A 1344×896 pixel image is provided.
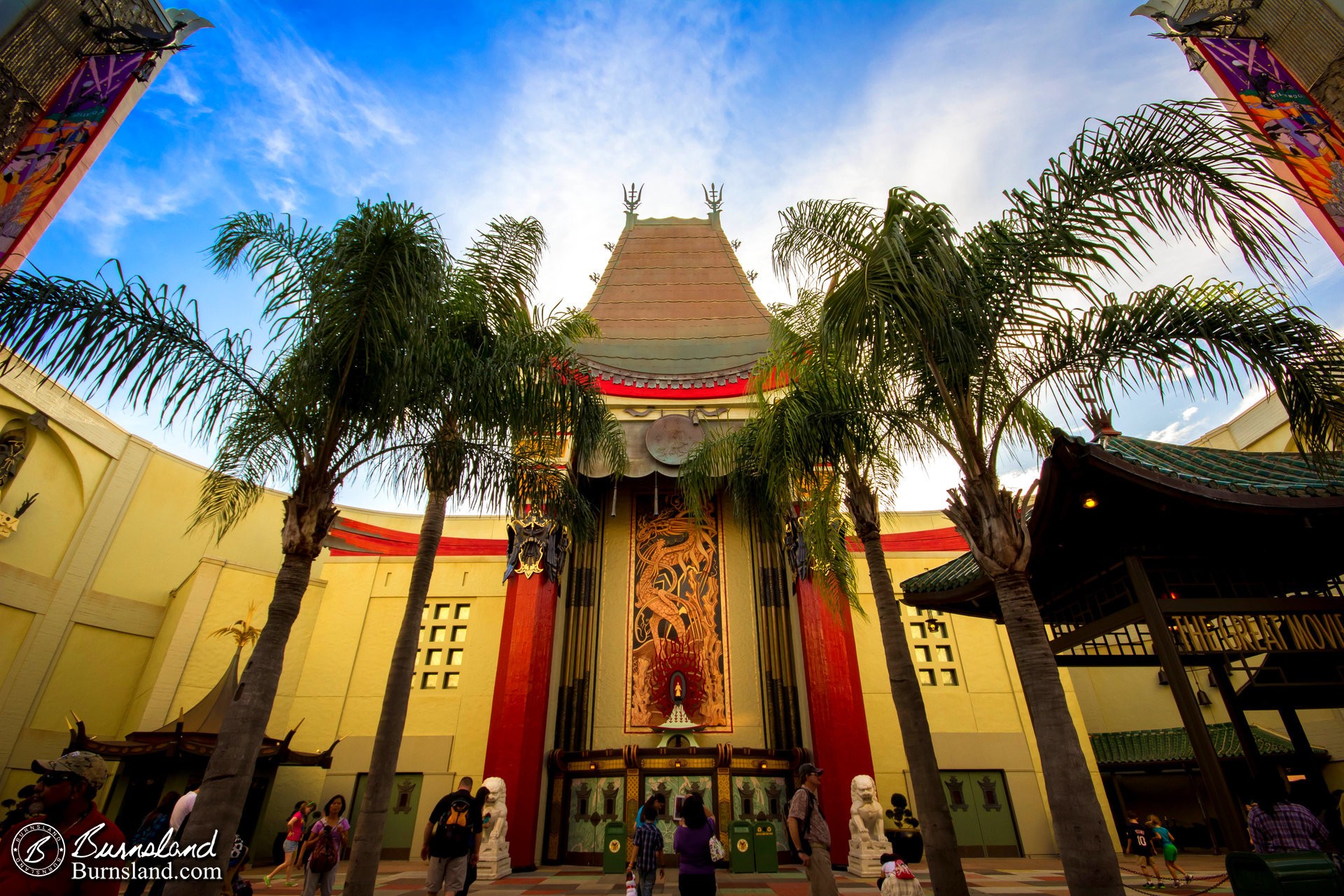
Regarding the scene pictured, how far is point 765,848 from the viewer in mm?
10797

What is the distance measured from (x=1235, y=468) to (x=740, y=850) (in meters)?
9.14

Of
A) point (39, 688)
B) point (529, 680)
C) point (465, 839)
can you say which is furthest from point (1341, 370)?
point (39, 688)

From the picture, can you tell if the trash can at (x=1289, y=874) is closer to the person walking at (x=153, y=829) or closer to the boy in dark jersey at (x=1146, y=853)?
the boy in dark jersey at (x=1146, y=853)

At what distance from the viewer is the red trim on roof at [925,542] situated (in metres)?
15.8

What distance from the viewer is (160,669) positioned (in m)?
13.8

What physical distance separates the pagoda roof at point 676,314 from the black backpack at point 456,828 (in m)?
11.3

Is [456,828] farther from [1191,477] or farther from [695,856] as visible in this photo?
[1191,477]

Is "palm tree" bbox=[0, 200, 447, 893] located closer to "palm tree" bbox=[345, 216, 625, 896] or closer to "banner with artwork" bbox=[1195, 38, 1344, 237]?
"palm tree" bbox=[345, 216, 625, 896]

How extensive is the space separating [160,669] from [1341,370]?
19425 millimetres

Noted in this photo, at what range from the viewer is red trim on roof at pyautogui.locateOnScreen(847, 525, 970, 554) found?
15820mm

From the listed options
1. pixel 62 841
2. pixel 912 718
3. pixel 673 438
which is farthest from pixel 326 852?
pixel 673 438

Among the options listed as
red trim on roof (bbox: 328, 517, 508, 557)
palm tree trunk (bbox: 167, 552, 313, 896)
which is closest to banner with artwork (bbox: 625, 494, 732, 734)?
red trim on roof (bbox: 328, 517, 508, 557)

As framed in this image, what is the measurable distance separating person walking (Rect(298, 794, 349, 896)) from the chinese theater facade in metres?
4.87

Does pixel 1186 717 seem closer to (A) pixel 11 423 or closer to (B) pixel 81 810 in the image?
(B) pixel 81 810
